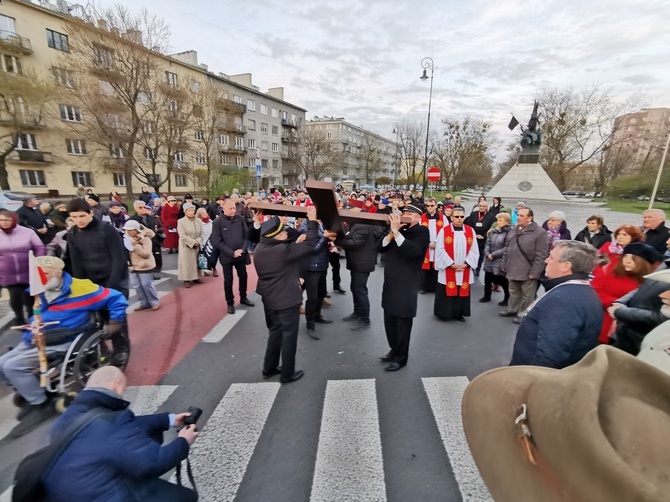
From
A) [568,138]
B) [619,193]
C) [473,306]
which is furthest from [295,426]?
[619,193]

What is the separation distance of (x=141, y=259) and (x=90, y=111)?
810 inches

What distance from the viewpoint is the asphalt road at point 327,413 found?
250cm

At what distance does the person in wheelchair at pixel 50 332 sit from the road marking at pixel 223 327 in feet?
5.77

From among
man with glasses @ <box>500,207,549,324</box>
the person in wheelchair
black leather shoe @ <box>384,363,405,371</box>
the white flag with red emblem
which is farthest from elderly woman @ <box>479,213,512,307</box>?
the white flag with red emblem

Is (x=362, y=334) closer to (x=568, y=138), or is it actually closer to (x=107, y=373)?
(x=107, y=373)

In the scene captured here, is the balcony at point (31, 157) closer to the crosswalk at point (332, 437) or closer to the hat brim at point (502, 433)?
the crosswalk at point (332, 437)

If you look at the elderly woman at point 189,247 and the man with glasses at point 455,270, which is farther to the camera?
the elderly woman at point 189,247

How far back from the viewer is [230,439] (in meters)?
2.94

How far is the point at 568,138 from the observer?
3528 centimetres

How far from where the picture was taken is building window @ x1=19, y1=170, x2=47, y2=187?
26750 millimetres

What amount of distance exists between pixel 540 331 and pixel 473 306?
4342mm

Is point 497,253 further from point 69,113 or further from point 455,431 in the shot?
point 69,113

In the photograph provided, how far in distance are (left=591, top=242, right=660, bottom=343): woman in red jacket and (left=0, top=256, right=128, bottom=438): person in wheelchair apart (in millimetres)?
5707

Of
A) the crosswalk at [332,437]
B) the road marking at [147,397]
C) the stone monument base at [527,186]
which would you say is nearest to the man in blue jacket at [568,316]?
the crosswalk at [332,437]
